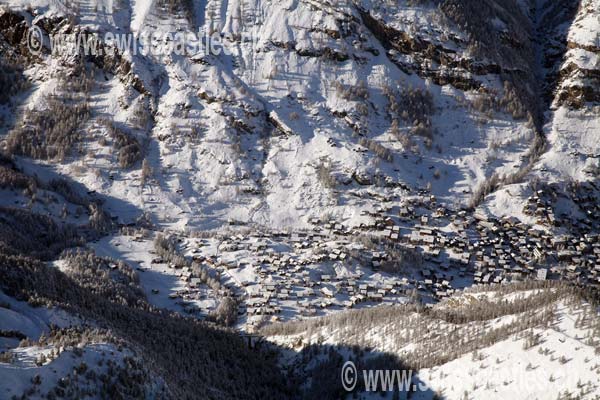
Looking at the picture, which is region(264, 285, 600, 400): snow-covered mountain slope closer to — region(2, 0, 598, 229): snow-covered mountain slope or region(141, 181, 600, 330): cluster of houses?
region(141, 181, 600, 330): cluster of houses

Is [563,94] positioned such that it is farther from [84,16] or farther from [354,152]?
[84,16]

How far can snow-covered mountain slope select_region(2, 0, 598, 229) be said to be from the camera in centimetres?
11769

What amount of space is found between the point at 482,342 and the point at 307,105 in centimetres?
8525

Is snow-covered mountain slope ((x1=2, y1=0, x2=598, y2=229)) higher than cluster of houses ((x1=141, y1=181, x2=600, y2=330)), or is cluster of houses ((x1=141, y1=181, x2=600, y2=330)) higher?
snow-covered mountain slope ((x1=2, y1=0, x2=598, y2=229))

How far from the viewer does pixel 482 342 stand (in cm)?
5153

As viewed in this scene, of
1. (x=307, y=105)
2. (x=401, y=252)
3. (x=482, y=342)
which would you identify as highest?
(x=307, y=105)

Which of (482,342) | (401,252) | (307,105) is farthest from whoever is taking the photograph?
(307,105)

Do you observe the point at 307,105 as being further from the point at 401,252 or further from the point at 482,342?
the point at 482,342

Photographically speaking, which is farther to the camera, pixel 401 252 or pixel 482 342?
pixel 401 252

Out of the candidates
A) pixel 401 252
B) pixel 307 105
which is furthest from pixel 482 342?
pixel 307 105

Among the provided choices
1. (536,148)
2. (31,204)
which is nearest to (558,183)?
(536,148)

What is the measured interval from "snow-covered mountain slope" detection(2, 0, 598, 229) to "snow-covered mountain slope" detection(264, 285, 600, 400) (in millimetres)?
44815

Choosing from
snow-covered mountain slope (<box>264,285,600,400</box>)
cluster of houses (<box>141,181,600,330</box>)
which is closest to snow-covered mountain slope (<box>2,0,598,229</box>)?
cluster of houses (<box>141,181,600,330</box>)

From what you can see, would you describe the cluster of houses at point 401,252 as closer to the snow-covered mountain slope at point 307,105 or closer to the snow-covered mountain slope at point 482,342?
the snow-covered mountain slope at point 307,105
